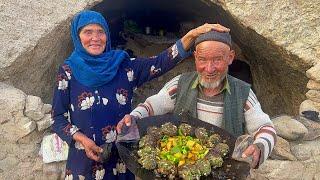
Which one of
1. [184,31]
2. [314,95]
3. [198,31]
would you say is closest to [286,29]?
[314,95]

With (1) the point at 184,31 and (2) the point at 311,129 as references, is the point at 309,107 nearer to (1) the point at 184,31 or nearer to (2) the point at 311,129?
(2) the point at 311,129

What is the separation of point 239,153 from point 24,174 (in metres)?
1.74

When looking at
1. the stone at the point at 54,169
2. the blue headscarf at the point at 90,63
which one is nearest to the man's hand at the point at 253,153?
the blue headscarf at the point at 90,63

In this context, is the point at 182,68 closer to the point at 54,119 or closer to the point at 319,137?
the point at 319,137

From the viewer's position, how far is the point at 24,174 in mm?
3041

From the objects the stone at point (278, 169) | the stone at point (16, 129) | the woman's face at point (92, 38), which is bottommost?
the stone at point (278, 169)

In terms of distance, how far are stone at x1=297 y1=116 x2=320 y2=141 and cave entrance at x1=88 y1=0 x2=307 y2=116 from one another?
0.52 metres

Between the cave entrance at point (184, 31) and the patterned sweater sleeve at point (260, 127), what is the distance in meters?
1.28

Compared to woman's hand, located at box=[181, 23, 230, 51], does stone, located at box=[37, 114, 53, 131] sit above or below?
below

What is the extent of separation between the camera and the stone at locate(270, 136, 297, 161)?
292 cm

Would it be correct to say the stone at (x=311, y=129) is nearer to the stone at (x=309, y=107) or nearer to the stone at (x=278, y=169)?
the stone at (x=309, y=107)

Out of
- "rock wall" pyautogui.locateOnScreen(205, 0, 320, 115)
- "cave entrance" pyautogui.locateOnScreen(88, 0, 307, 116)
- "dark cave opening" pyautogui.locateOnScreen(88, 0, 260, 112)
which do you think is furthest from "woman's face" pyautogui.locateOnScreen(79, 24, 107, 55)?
"dark cave opening" pyautogui.locateOnScreen(88, 0, 260, 112)

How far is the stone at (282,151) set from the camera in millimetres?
2918

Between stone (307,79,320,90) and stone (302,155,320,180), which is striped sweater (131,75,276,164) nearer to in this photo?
stone (302,155,320,180)
